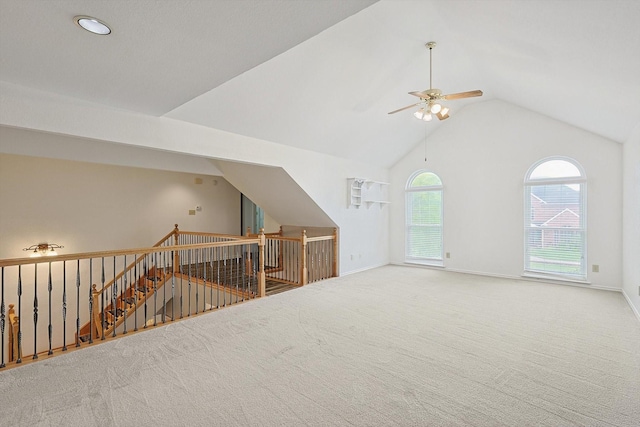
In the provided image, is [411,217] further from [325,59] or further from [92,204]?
[92,204]

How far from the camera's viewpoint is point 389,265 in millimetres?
7750

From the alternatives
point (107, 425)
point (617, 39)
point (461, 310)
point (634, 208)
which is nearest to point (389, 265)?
point (461, 310)

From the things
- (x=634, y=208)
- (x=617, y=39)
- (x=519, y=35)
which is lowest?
(x=634, y=208)

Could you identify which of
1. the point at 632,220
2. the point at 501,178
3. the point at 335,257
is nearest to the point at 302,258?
the point at 335,257

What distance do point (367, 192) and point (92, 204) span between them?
596 centimetres

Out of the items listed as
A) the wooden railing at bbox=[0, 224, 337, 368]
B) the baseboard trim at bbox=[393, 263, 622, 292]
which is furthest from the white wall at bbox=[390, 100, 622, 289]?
the wooden railing at bbox=[0, 224, 337, 368]

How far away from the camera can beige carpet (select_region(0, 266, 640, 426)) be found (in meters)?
2.08

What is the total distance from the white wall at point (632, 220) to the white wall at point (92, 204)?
856 cm

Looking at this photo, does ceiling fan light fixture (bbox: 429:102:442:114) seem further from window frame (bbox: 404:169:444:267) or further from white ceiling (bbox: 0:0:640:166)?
window frame (bbox: 404:169:444:267)

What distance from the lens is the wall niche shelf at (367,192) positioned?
22.0 ft

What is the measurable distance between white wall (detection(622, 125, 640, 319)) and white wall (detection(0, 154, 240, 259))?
337 inches

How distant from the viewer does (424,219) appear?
7449 mm

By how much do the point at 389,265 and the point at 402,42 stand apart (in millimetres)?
5080

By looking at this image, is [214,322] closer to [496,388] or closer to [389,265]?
[496,388]
